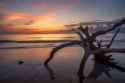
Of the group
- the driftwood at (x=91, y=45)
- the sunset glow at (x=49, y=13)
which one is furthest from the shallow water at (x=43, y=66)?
the sunset glow at (x=49, y=13)

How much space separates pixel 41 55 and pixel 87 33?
1.63ft

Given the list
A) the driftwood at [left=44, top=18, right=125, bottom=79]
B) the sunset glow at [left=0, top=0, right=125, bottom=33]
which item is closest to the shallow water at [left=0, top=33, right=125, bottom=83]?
the driftwood at [left=44, top=18, right=125, bottom=79]

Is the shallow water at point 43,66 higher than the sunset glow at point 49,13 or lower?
lower

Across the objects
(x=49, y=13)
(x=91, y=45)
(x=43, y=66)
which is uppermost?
(x=49, y=13)

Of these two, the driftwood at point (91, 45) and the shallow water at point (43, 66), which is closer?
the driftwood at point (91, 45)

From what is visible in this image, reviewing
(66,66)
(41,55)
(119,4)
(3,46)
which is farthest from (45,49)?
(119,4)

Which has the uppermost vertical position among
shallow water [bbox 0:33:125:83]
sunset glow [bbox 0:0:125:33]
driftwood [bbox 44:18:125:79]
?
sunset glow [bbox 0:0:125:33]

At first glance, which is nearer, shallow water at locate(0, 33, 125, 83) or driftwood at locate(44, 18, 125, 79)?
driftwood at locate(44, 18, 125, 79)

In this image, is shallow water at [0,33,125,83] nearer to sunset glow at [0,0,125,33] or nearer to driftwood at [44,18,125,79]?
driftwood at [44,18,125,79]

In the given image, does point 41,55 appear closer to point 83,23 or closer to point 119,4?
point 83,23

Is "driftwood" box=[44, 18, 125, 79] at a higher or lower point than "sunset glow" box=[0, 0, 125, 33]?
lower

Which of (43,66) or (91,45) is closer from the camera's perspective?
(91,45)

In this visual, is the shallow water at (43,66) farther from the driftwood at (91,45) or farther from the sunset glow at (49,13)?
the sunset glow at (49,13)

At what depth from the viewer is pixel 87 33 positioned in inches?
75.0
